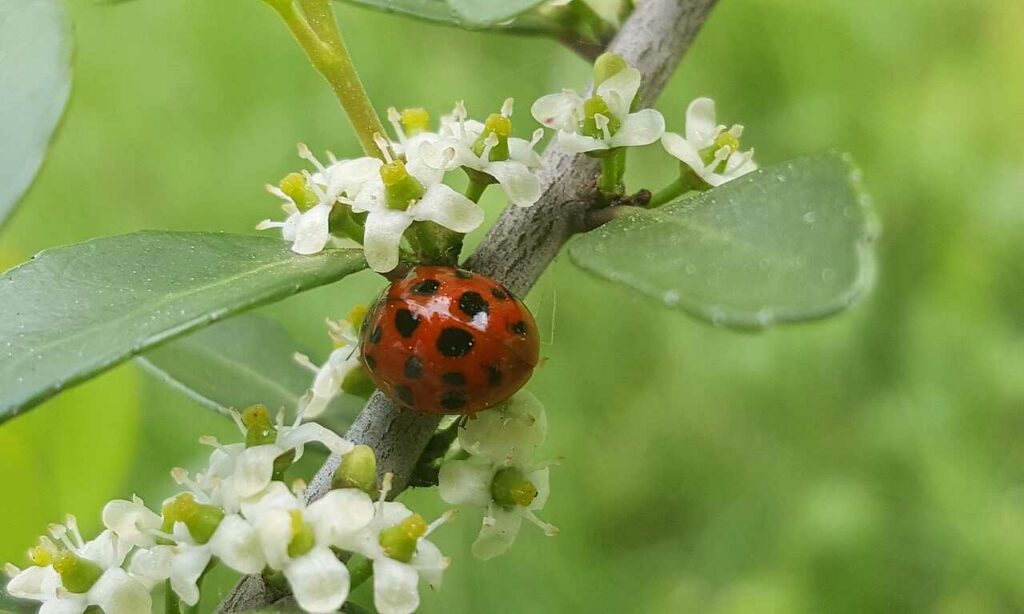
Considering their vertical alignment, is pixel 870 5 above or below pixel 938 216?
above

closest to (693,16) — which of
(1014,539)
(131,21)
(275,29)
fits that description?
(1014,539)

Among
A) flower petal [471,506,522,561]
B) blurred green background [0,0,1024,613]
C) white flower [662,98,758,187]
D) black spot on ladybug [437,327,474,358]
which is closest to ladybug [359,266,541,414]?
black spot on ladybug [437,327,474,358]

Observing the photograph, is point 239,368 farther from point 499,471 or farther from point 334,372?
point 499,471

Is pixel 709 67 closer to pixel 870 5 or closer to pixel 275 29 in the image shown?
pixel 870 5

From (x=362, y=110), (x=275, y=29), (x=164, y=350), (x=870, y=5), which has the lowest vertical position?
(x=275, y=29)

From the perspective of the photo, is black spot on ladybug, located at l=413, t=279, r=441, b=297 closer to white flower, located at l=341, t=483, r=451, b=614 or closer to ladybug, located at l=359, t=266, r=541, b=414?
ladybug, located at l=359, t=266, r=541, b=414

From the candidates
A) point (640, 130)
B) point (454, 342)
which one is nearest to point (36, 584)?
point (454, 342)

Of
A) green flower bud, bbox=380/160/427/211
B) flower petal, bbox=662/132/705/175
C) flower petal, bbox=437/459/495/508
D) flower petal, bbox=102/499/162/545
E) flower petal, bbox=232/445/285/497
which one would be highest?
green flower bud, bbox=380/160/427/211
